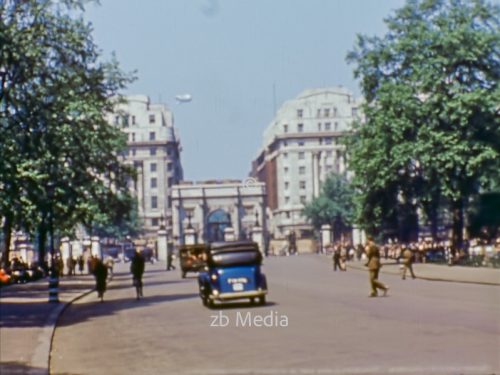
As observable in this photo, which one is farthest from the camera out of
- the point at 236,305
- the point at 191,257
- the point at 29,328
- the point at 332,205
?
the point at 332,205

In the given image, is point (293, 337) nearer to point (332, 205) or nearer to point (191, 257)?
point (191, 257)

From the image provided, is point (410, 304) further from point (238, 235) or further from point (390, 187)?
point (238, 235)

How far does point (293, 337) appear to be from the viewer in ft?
52.6

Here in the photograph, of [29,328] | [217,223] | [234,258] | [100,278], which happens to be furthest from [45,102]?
[217,223]

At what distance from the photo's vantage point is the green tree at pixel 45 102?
108 ft

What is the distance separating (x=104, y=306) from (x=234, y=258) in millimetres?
5540

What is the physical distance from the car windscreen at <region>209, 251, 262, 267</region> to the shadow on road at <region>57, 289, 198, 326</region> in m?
2.93

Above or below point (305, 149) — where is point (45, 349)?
below

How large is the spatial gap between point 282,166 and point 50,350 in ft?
519

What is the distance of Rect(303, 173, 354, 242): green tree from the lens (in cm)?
13350

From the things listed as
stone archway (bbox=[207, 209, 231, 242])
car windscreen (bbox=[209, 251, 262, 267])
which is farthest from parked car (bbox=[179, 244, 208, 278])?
stone archway (bbox=[207, 209, 231, 242])

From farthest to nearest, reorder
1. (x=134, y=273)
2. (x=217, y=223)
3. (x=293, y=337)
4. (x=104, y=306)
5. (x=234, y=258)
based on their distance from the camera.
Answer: (x=217, y=223) → (x=134, y=273) → (x=104, y=306) → (x=234, y=258) → (x=293, y=337)

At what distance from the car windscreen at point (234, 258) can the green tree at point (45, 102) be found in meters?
6.43

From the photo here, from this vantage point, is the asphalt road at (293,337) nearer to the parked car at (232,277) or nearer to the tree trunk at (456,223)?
the parked car at (232,277)
